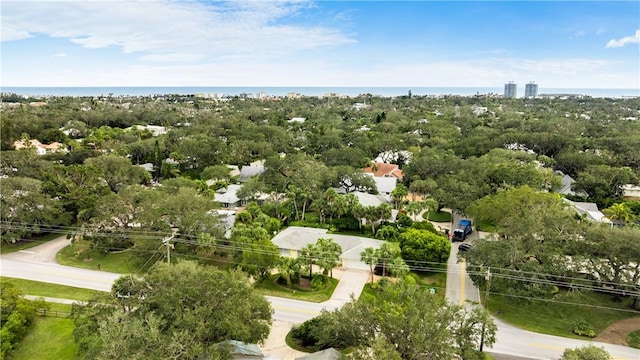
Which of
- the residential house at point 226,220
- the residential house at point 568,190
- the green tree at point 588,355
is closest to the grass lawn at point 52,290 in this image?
the residential house at point 226,220

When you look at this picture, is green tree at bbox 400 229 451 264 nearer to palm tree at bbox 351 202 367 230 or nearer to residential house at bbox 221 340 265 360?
palm tree at bbox 351 202 367 230

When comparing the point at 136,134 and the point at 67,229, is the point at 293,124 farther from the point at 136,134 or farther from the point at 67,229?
the point at 67,229

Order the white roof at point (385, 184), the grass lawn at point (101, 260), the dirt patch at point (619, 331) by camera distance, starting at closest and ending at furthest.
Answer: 1. the dirt patch at point (619, 331)
2. the grass lawn at point (101, 260)
3. the white roof at point (385, 184)

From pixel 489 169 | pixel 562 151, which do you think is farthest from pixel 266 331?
pixel 562 151

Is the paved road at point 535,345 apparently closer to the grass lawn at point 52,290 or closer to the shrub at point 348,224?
the shrub at point 348,224

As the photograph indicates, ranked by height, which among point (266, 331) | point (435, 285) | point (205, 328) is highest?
point (205, 328)

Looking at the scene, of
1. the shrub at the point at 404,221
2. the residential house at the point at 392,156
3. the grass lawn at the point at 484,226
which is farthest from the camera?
the residential house at the point at 392,156

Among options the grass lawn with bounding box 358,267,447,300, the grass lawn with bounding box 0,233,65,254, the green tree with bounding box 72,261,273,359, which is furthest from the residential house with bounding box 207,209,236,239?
the grass lawn with bounding box 0,233,65,254
